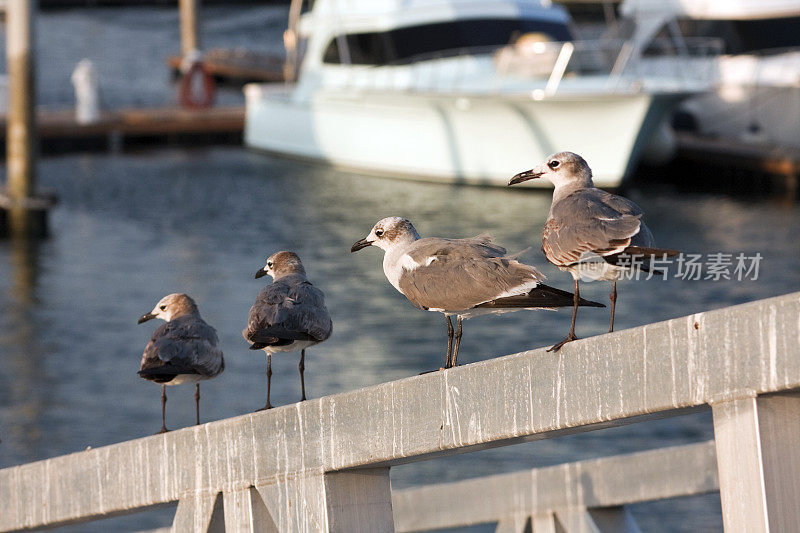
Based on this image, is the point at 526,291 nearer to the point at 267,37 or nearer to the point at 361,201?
the point at 361,201

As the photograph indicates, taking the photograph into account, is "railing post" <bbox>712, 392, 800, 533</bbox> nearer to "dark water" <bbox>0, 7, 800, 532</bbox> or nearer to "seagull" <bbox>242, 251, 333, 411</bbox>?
"seagull" <bbox>242, 251, 333, 411</bbox>

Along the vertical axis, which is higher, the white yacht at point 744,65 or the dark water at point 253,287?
the white yacht at point 744,65

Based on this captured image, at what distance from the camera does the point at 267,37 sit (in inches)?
2532

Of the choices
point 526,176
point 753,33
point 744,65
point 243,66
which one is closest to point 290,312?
point 526,176

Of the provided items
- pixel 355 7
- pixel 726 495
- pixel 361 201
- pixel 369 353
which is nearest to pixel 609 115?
pixel 361 201

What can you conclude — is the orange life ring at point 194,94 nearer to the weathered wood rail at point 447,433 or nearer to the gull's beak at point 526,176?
the weathered wood rail at point 447,433

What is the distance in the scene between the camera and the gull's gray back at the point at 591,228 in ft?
12.3

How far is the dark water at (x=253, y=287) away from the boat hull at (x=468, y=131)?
49 cm

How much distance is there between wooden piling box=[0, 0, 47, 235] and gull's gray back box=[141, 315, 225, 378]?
14.4m

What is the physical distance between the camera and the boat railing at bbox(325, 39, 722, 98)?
20.7m

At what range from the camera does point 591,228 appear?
3.77 m

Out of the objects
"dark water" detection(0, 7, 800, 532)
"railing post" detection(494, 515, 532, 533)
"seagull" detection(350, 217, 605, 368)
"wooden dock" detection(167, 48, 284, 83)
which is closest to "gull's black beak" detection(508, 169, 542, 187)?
"seagull" detection(350, 217, 605, 368)

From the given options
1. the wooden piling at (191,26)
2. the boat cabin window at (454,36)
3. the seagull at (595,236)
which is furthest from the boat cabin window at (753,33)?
the seagull at (595,236)

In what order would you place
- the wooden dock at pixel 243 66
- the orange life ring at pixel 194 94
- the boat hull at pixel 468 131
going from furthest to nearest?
the wooden dock at pixel 243 66 < the orange life ring at pixel 194 94 < the boat hull at pixel 468 131
